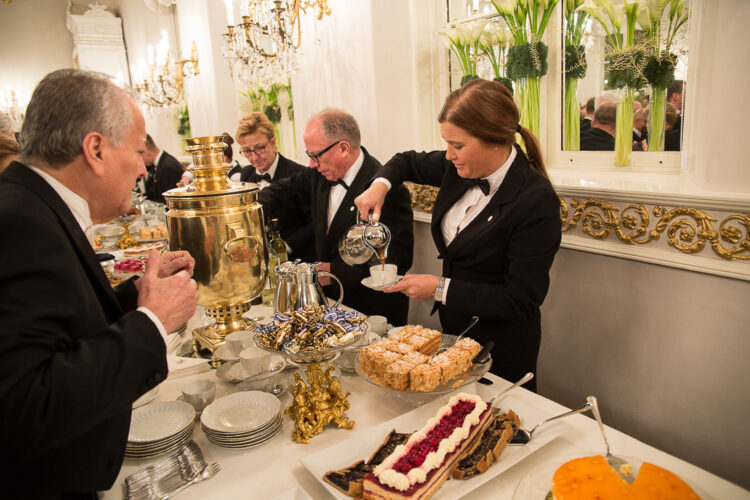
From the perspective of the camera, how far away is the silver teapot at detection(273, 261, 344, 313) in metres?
1.66

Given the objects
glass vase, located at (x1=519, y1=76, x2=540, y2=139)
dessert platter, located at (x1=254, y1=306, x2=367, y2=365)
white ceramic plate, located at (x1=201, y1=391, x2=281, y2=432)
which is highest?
glass vase, located at (x1=519, y1=76, x2=540, y2=139)

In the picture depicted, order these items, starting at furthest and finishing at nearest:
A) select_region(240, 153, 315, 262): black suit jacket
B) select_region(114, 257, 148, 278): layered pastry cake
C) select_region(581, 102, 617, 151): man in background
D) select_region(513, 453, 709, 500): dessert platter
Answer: select_region(240, 153, 315, 262): black suit jacket → select_region(114, 257, 148, 278): layered pastry cake → select_region(581, 102, 617, 151): man in background → select_region(513, 453, 709, 500): dessert platter

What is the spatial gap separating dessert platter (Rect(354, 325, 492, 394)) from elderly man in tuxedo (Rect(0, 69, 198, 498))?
55 centimetres

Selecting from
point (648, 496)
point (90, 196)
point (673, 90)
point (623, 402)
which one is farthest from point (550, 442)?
point (673, 90)

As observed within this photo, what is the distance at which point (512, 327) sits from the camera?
191cm

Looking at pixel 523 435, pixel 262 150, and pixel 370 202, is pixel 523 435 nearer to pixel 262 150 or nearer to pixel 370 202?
Result: pixel 370 202

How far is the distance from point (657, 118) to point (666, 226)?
60cm

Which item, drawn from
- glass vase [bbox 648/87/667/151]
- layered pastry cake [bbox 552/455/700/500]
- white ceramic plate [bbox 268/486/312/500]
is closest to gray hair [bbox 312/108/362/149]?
glass vase [bbox 648/87/667/151]

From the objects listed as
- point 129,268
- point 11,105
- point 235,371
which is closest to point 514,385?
point 235,371

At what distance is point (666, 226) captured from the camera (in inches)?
74.2

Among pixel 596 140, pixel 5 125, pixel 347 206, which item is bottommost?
pixel 347 206

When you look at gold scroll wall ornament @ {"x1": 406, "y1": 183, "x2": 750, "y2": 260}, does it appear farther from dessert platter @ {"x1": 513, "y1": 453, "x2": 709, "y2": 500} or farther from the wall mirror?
dessert platter @ {"x1": 513, "y1": 453, "x2": 709, "y2": 500}

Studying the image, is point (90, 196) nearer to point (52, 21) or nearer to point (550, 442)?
point (550, 442)

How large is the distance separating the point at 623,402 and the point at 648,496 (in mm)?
1370
